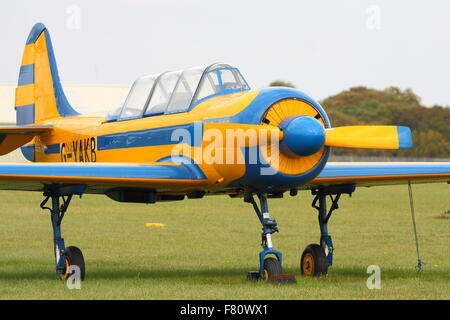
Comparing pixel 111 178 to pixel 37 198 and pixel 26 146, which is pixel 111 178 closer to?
pixel 26 146

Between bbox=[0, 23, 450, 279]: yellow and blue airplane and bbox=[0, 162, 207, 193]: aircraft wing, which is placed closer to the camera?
bbox=[0, 23, 450, 279]: yellow and blue airplane

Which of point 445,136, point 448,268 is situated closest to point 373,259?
point 448,268

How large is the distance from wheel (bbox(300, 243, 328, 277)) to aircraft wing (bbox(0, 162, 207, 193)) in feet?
6.70

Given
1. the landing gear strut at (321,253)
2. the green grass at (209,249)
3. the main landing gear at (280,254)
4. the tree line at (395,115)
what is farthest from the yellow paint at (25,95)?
the tree line at (395,115)

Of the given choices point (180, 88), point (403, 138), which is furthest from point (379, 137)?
point (180, 88)

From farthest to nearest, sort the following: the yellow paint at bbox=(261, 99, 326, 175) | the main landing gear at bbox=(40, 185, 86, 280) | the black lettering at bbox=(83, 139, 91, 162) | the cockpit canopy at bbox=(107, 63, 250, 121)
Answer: the black lettering at bbox=(83, 139, 91, 162), the cockpit canopy at bbox=(107, 63, 250, 121), the main landing gear at bbox=(40, 185, 86, 280), the yellow paint at bbox=(261, 99, 326, 175)

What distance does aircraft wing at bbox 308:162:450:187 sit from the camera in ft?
42.8

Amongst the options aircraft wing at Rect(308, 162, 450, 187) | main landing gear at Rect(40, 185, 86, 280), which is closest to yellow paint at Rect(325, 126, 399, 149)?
aircraft wing at Rect(308, 162, 450, 187)

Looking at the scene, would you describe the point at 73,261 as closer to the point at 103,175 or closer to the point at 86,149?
the point at 103,175

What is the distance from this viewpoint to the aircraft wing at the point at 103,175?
11578mm

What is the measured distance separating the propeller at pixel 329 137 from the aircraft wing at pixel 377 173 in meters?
1.22

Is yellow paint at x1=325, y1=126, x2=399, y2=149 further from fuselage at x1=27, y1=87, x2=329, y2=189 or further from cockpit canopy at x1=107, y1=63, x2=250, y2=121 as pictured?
cockpit canopy at x1=107, y1=63, x2=250, y2=121

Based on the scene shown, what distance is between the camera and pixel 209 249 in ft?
58.8

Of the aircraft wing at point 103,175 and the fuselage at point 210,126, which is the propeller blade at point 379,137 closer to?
the fuselage at point 210,126
